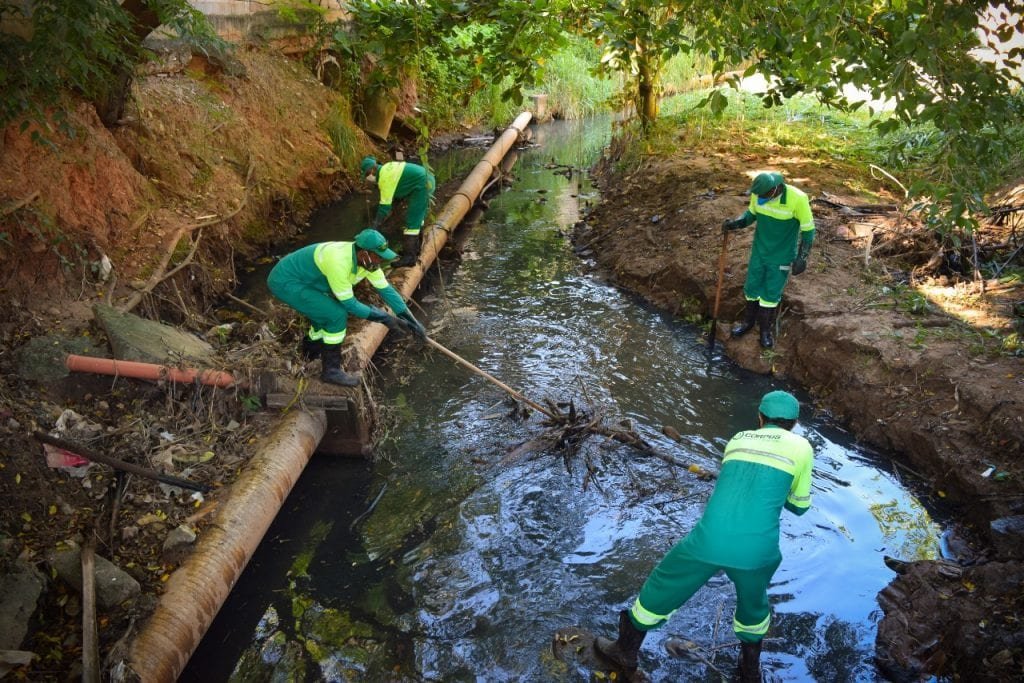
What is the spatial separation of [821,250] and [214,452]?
675 cm

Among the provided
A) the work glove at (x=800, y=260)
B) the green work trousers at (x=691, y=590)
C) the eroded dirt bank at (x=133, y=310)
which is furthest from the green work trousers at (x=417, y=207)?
the green work trousers at (x=691, y=590)

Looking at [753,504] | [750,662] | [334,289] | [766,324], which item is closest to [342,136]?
[334,289]

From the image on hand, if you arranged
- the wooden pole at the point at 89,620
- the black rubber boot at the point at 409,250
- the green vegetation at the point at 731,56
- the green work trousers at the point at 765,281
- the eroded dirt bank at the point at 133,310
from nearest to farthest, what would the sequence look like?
the wooden pole at the point at 89,620, the green vegetation at the point at 731,56, the eroded dirt bank at the point at 133,310, the green work trousers at the point at 765,281, the black rubber boot at the point at 409,250

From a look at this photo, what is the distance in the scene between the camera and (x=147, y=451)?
16.6 ft

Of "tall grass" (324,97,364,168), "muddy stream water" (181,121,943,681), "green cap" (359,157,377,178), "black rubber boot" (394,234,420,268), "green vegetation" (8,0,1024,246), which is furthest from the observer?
"tall grass" (324,97,364,168)

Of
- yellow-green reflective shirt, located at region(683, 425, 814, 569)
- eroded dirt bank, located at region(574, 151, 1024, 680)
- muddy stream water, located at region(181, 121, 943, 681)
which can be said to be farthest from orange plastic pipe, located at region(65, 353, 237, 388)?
eroded dirt bank, located at region(574, 151, 1024, 680)

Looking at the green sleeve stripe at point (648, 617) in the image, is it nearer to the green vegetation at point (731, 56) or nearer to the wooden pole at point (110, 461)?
the green vegetation at point (731, 56)

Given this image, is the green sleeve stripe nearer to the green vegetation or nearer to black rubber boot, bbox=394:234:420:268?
the green vegetation

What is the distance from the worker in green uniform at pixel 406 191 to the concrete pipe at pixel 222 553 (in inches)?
148

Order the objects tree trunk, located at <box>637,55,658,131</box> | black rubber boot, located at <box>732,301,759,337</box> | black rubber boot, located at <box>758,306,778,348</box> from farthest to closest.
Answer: tree trunk, located at <box>637,55,658,131</box> → black rubber boot, located at <box>732,301,759,337</box> → black rubber boot, located at <box>758,306,778,348</box>

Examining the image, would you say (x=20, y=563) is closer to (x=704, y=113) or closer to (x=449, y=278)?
(x=449, y=278)

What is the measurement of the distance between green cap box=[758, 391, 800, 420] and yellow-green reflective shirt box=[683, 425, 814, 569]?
0.16 metres

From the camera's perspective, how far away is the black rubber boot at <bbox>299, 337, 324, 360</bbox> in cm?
603

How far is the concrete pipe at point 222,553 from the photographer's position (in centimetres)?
376
